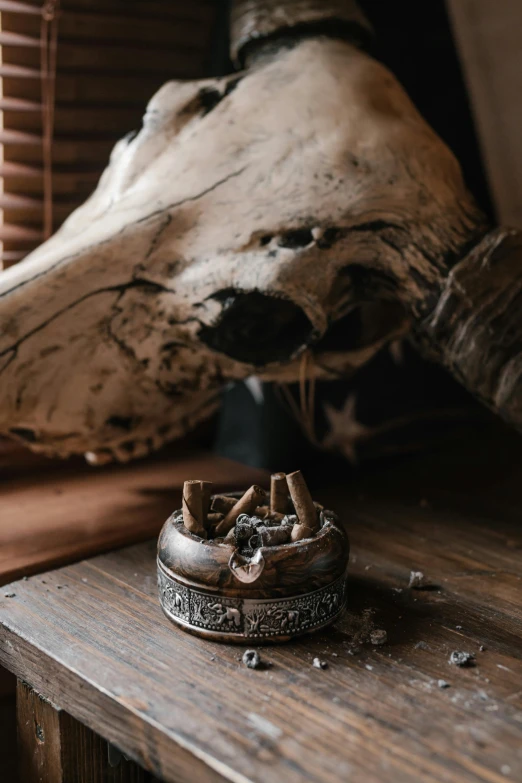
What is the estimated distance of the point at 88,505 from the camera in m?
1.22

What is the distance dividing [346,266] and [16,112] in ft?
2.01

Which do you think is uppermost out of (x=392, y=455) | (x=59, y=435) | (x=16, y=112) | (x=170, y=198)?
(x=16, y=112)

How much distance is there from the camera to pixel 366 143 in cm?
103

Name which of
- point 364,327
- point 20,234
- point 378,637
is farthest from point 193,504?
point 20,234

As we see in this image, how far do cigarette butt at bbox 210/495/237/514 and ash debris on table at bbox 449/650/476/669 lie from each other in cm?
29

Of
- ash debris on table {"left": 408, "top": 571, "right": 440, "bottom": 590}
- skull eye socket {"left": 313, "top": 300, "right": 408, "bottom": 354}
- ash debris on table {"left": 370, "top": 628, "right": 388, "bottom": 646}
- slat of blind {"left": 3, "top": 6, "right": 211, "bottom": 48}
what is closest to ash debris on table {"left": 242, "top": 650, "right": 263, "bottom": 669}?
ash debris on table {"left": 370, "top": 628, "right": 388, "bottom": 646}

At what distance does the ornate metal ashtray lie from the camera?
30.6 inches

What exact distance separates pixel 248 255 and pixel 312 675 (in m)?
0.49

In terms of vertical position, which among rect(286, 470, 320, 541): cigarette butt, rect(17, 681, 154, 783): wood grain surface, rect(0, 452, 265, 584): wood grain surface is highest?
rect(286, 470, 320, 541): cigarette butt

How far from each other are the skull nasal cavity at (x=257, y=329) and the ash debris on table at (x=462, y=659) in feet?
1.36

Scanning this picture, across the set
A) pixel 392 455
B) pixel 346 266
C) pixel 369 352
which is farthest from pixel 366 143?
pixel 392 455

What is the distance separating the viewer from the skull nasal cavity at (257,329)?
989 millimetres

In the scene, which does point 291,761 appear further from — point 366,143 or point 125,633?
point 366,143

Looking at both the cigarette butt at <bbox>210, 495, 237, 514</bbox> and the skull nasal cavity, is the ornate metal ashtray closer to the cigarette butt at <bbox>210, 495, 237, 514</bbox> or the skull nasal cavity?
the cigarette butt at <bbox>210, 495, 237, 514</bbox>
